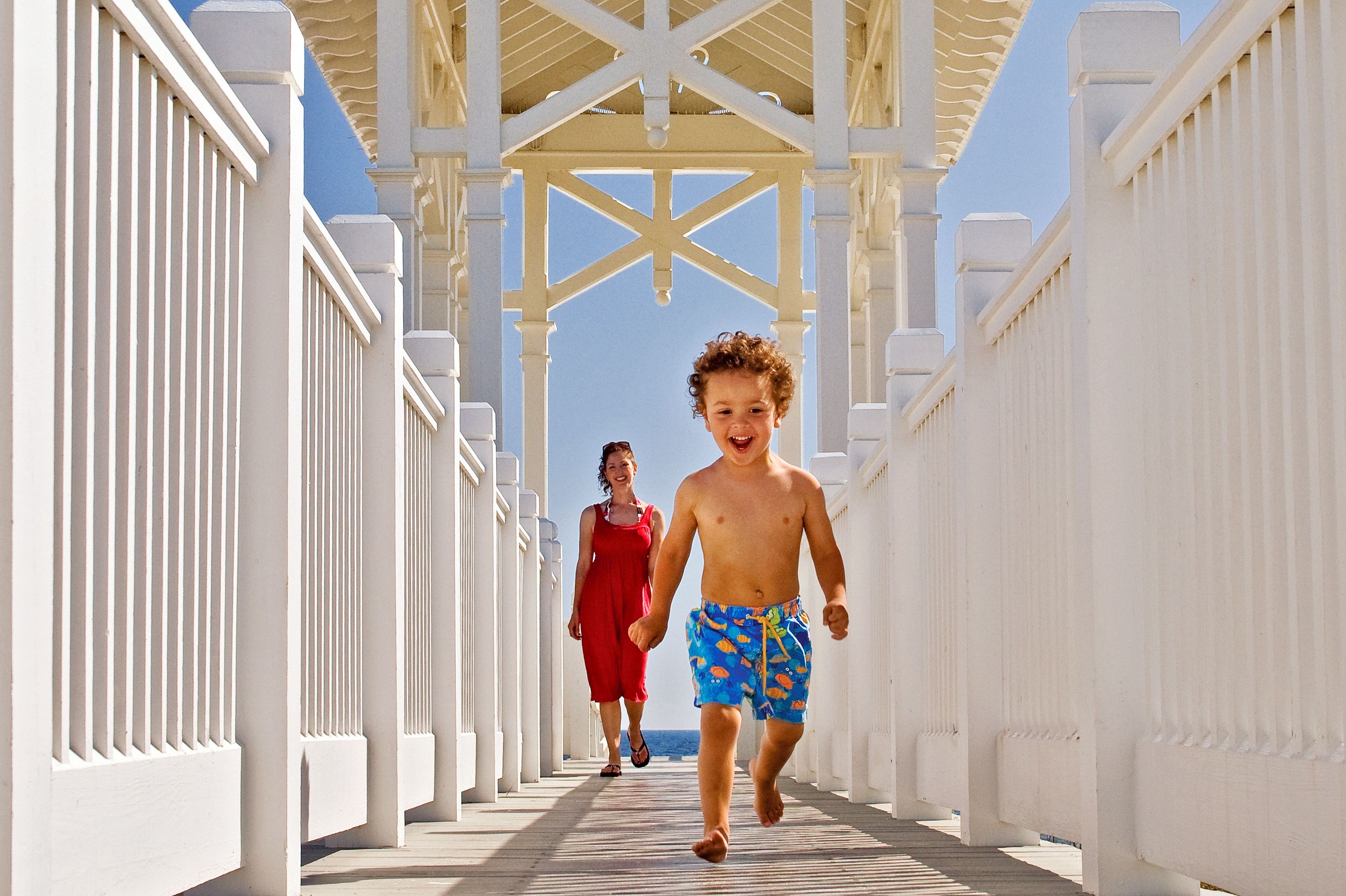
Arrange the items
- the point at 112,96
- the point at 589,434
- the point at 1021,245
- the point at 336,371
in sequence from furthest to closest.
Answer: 1. the point at 589,434
2. the point at 1021,245
3. the point at 336,371
4. the point at 112,96

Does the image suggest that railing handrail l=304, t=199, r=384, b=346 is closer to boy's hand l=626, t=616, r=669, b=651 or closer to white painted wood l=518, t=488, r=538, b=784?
boy's hand l=626, t=616, r=669, b=651

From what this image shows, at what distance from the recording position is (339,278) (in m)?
3.93

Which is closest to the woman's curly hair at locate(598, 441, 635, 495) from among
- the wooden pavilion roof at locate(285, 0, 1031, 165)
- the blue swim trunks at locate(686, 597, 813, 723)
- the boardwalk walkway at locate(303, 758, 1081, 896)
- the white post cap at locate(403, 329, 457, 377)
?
the white post cap at locate(403, 329, 457, 377)

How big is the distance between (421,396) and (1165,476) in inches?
114

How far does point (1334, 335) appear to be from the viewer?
1970 millimetres

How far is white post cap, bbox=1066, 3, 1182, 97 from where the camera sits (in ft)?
10.0

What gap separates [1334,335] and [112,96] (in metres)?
1.49

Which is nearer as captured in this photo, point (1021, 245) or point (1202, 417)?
point (1202, 417)

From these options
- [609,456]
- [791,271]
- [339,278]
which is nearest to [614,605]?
[609,456]

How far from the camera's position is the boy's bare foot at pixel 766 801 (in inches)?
166

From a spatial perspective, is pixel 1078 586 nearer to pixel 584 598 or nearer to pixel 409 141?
pixel 584 598

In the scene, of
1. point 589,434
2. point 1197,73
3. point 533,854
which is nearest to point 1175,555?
point 1197,73

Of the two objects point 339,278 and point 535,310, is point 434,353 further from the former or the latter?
point 535,310

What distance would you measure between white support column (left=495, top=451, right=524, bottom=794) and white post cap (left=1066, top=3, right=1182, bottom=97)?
4846mm
